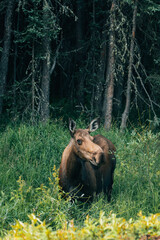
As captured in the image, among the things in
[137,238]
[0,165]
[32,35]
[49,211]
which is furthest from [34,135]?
[137,238]

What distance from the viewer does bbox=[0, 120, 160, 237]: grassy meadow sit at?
5.45 metres

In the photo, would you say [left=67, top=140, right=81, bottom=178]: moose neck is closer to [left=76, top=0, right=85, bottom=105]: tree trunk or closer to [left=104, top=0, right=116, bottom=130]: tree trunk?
[left=104, top=0, right=116, bottom=130]: tree trunk

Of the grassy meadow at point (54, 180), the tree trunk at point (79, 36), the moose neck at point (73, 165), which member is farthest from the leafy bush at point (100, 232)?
the tree trunk at point (79, 36)

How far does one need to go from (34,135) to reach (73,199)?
4461 mm

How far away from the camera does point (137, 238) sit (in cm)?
349

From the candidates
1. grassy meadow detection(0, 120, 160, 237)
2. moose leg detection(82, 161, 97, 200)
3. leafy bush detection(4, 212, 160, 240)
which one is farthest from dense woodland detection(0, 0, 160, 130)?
leafy bush detection(4, 212, 160, 240)

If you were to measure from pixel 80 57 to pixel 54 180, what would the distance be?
34.0 feet

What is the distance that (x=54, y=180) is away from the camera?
6672mm

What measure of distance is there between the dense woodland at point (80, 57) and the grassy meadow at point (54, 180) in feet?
5.80

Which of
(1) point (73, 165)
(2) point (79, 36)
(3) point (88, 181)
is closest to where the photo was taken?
(1) point (73, 165)

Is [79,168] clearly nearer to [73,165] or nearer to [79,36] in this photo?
[73,165]

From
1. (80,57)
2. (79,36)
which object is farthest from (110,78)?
(79,36)

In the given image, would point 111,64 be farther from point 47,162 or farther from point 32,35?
point 47,162

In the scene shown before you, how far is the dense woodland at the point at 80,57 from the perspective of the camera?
476 inches
